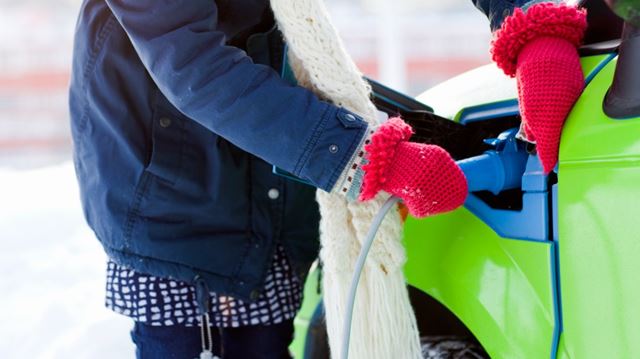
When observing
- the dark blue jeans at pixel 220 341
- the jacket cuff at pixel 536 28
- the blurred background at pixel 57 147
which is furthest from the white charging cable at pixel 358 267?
the blurred background at pixel 57 147

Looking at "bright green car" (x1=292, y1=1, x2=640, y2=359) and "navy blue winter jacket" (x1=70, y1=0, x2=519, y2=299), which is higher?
"navy blue winter jacket" (x1=70, y1=0, x2=519, y2=299)

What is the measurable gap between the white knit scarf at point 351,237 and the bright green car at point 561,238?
105mm

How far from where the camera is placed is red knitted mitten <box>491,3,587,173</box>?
0.93 m

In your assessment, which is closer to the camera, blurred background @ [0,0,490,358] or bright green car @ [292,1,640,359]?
bright green car @ [292,1,640,359]

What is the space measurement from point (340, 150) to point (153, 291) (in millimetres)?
532

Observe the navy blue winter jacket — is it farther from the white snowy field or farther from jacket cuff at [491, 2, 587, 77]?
the white snowy field

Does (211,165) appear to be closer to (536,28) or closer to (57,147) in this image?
(536,28)

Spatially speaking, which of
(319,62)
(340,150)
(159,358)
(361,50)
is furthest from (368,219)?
(361,50)

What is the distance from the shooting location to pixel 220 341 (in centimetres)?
145

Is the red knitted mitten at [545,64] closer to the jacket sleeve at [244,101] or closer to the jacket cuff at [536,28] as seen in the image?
the jacket cuff at [536,28]

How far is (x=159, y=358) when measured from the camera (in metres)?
1.40

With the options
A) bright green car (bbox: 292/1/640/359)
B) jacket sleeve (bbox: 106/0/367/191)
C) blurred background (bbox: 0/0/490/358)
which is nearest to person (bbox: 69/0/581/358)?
jacket sleeve (bbox: 106/0/367/191)

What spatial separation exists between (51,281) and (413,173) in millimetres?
2377

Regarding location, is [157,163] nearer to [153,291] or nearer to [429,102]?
[153,291]
